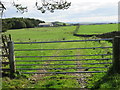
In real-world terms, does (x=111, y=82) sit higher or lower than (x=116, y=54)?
lower

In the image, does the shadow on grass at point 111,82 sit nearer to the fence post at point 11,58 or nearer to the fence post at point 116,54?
the fence post at point 116,54

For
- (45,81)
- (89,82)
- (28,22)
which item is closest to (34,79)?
(45,81)

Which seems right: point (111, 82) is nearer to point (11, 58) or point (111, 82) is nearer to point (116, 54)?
point (116, 54)

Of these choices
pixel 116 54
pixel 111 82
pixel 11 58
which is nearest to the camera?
pixel 111 82

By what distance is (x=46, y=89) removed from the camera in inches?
246

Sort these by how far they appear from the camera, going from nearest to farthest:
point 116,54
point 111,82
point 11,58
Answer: point 111,82, point 116,54, point 11,58

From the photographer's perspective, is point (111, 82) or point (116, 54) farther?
point (116, 54)

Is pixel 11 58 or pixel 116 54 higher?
pixel 116 54

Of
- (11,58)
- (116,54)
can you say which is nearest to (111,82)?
(116,54)

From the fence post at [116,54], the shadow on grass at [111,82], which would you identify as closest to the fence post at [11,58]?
the shadow on grass at [111,82]

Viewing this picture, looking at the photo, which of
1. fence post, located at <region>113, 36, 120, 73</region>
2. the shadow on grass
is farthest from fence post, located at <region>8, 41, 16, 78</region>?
fence post, located at <region>113, 36, 120, 73</region>

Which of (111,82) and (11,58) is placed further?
(11,58)

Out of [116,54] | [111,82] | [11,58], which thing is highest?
[116,54]

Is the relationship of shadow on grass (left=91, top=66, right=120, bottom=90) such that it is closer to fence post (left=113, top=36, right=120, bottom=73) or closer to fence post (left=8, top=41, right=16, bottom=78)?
fence post (left=113, top=36, right=120, bottom=73)
